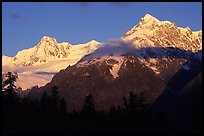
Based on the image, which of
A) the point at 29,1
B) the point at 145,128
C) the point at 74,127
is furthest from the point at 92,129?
the point at 29,1

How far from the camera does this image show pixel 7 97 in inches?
3364

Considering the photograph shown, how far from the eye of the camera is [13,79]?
88.4m

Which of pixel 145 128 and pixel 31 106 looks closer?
pixel 145 128

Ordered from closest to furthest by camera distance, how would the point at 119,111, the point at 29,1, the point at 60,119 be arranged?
1. the point at 29,1
2. the point at 60,119
3. the point at 119,111

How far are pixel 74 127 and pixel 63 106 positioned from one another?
26.1 ft

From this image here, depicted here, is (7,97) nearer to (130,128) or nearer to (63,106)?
(63,106)

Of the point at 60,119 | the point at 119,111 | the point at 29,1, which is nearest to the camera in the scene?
the point at 29,1

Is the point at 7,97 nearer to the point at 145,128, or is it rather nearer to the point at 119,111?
the point at 119,111

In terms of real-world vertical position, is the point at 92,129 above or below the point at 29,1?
below

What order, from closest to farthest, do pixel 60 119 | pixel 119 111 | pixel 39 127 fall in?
pixel 39 127, pixel 60 119, pixel 119 111

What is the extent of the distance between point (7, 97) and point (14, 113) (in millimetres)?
10362

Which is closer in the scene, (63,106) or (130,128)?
(130,128)

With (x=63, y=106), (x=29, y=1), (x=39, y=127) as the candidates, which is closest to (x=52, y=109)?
(x=63, y=106)

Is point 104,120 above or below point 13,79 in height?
below
